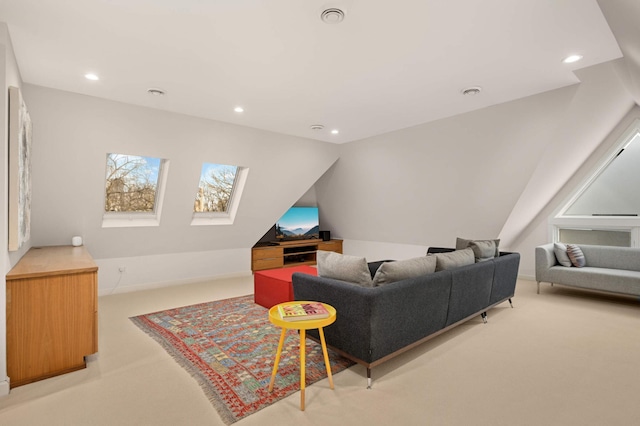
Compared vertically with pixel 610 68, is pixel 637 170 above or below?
below

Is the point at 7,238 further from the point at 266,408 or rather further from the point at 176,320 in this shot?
the point at 266,408

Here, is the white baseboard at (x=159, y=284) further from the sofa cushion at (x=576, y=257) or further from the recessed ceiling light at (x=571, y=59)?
the recessed ceiling light at (x=571, y=59)

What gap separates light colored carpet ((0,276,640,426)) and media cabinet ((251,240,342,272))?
3.41 m

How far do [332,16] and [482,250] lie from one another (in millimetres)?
3104

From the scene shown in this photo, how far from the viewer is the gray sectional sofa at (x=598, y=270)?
4494 millimetres

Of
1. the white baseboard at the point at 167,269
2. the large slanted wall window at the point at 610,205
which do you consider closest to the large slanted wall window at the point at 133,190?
the white baseboard at the point at 167,269

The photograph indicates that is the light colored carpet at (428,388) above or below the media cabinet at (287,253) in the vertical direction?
below

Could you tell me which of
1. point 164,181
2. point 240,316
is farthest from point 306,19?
point 164,181

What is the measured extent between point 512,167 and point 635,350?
8.77 feet

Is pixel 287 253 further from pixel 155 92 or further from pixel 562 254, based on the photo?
pixel 562 254

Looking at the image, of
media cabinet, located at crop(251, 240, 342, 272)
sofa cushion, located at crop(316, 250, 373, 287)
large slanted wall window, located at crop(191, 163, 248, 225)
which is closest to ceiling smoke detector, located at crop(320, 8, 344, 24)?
sofa cushion, located at crop(316, 250, 373, 287)

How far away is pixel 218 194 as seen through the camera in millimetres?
6406

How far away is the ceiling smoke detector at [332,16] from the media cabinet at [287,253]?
5266 millimetres

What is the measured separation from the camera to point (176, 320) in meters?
4.02
